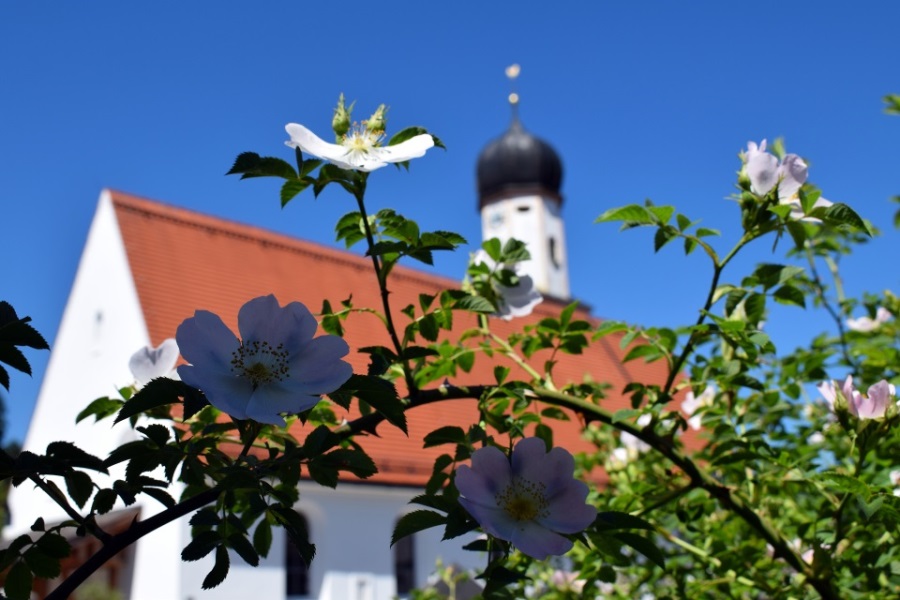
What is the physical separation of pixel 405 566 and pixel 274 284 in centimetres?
497

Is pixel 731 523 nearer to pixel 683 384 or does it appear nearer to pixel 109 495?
pixel 683 384

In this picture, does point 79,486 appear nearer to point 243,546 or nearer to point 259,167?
point 243,546

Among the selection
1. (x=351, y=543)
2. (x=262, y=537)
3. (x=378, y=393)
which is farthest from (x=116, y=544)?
(x=351, y=543)

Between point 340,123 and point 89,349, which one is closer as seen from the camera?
point 340,123

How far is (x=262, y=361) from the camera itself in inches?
36.9

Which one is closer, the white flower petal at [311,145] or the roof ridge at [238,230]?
the white flower petal at [311,145]

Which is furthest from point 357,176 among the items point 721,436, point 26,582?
point 721,436

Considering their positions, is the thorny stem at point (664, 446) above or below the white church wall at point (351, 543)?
below

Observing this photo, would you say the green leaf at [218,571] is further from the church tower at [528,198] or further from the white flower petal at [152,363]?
the church tower at [528,198]

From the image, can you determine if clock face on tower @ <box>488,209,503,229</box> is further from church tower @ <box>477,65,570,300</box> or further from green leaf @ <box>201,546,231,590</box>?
green leaf @ <box>201,546,231,590</box>

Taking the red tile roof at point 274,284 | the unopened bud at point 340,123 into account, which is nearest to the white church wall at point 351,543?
the red tile roof at point 274,284

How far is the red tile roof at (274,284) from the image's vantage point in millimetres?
12062

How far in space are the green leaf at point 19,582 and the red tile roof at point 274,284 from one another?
9571mm

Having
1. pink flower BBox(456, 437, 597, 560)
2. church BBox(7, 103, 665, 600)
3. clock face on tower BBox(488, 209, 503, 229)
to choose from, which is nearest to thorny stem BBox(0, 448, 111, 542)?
pink flower BBox(456, 437, 597, 560)
